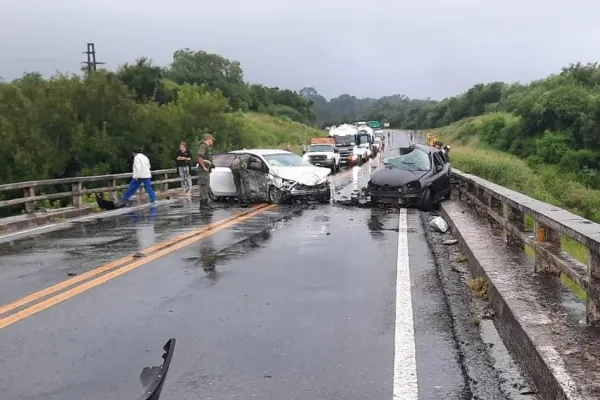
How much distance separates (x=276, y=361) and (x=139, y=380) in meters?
1.04

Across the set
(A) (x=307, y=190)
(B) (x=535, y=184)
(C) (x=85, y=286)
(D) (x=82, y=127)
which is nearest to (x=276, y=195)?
(A) (x=307, y=190)

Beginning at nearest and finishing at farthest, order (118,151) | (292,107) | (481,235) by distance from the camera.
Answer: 1. (481,235)
2. (118,151)
3. (292,107)

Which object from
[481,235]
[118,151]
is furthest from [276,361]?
[118,151]

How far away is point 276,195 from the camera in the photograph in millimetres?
17391

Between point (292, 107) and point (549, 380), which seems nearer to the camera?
point (549, 380)

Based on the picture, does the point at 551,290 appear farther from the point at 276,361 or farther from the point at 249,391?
the point at 249,391

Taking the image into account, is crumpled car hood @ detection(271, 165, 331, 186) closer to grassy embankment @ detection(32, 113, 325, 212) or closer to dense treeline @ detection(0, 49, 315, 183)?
dense treeline @ detection(0, 49, 315, 183)

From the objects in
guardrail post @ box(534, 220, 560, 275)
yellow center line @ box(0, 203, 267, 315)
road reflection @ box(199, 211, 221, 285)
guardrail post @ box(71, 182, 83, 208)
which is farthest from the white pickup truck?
guardrail post @ box(534, 220, 560, 275)

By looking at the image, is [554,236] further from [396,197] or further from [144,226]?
[396,197]

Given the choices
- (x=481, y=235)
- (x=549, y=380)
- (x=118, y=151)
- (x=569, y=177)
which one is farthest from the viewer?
(x=569, y=177)

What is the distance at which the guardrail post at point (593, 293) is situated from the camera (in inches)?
190

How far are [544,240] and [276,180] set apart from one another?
1117 cm

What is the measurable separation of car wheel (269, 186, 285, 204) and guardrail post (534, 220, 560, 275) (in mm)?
10867

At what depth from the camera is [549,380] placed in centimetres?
411
